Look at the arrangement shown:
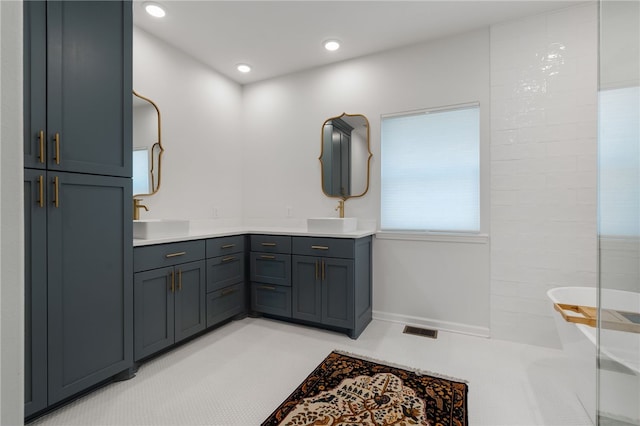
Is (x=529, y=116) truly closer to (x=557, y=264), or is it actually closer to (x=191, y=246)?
(x=557, y=264)

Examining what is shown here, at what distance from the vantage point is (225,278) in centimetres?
288

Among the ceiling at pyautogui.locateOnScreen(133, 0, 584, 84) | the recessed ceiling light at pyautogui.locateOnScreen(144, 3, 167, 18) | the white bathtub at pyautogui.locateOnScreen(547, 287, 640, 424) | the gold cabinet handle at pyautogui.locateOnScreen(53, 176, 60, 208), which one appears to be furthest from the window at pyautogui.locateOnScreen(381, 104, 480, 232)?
the gold cabinet handle at pyautogui.locateOnScreen(53, 176, 60, 208)

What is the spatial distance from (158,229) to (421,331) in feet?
8.33

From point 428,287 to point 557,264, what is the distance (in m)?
1.08

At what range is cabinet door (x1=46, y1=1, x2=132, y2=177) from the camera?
1.64m

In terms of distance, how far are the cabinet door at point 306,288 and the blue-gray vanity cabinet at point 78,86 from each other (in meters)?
1.62

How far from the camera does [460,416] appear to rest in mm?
1681

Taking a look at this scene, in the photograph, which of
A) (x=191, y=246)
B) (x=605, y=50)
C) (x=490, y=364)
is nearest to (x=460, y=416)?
(x=490, y=364)

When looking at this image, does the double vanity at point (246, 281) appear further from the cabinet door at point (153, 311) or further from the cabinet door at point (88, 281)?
the cabinet door at point (88, 281)

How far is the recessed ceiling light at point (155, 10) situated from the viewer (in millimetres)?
2469

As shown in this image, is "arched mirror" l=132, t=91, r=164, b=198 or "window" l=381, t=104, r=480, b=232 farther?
"window" l=381, t=104, r=480, b=232

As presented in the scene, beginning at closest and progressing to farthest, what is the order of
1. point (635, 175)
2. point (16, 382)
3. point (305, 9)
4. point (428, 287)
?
1. point (16, 382)
2. point (635, 175)
3. point (305, 9)
4. point (428, 287)

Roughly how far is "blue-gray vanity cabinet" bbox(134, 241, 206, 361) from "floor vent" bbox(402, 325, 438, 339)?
1.90m

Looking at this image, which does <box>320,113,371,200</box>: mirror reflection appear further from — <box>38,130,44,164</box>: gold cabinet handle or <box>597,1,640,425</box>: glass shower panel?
<box>38,130,44,164</box>: gold cabinet handle
